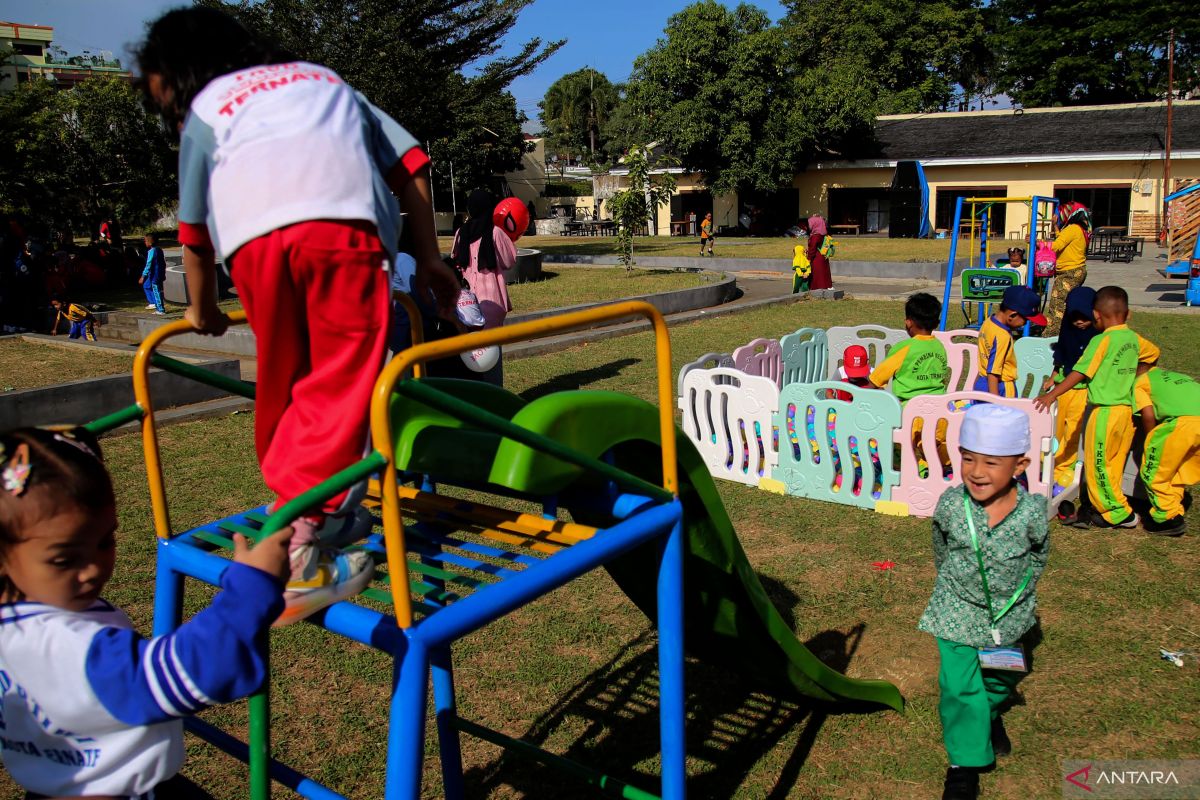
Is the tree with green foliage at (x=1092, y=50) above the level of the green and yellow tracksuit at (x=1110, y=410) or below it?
above

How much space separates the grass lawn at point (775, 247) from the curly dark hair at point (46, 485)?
80.8 feet

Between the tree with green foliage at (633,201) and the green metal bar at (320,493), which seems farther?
the tree with green foliage at (633,201)

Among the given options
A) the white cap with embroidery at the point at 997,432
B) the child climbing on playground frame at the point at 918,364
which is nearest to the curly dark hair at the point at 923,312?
the child climbing on playground frame at the point at 918,364

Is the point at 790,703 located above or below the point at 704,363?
below

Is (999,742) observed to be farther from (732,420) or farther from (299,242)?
(732,420)

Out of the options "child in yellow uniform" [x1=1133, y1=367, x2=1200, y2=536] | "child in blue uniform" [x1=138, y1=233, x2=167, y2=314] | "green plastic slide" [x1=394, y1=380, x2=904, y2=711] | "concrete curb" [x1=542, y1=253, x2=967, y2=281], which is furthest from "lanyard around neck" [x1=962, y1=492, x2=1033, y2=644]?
"concrete curb" [x1=542, y1=253, x2=967, y2=281]

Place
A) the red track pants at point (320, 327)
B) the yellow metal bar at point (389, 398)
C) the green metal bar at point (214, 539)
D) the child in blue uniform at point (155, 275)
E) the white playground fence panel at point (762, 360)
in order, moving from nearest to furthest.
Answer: the yellow metal bar at point (389, 398) < the red track pants at point (320, 327) < the green metal bar at point (214, 539) < the white playground fence panel at point (762, 360) < the child in blue uniform at point (155, 275)

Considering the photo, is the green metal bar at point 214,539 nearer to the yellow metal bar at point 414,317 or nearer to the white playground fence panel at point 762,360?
the yellow metal bar at point 414,317

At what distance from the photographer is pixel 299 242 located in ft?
5.92

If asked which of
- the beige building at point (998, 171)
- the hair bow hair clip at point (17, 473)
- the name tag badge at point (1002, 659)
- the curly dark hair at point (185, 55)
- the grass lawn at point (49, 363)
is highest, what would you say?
the beige building at point (998, 171)

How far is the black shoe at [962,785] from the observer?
3.02 m

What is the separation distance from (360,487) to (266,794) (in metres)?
0.86

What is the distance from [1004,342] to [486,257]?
400cm

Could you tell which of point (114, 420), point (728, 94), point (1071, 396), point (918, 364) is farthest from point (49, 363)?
point (728, 94)
